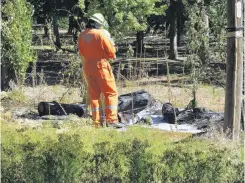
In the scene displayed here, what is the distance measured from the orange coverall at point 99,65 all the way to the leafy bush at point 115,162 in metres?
3.40

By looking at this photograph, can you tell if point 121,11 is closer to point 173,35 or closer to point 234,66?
point 173,35

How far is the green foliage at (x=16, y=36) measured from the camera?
11312 millimetres

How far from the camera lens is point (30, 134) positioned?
13.9 ft

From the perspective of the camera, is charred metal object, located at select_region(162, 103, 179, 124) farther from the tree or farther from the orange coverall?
the tree

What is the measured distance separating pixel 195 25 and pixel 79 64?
2.36 metres

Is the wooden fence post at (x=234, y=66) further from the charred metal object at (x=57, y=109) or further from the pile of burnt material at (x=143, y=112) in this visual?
the charred metal object at (x=57, y=109)

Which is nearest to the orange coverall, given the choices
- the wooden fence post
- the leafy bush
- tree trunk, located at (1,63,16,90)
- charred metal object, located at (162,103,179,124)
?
charred metal object, located at (162,103,179,124)

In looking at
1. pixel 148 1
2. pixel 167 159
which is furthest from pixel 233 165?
pixel 148 1

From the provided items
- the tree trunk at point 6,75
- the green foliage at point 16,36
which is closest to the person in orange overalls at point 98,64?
the green foliage at point 16,36

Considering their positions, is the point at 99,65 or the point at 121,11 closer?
the point at 99,65

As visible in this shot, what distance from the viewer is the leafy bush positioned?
383 cm

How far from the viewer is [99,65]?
7.42 meters

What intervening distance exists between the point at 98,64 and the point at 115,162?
3627mm

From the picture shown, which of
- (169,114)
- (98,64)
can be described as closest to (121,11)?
(169,114)
